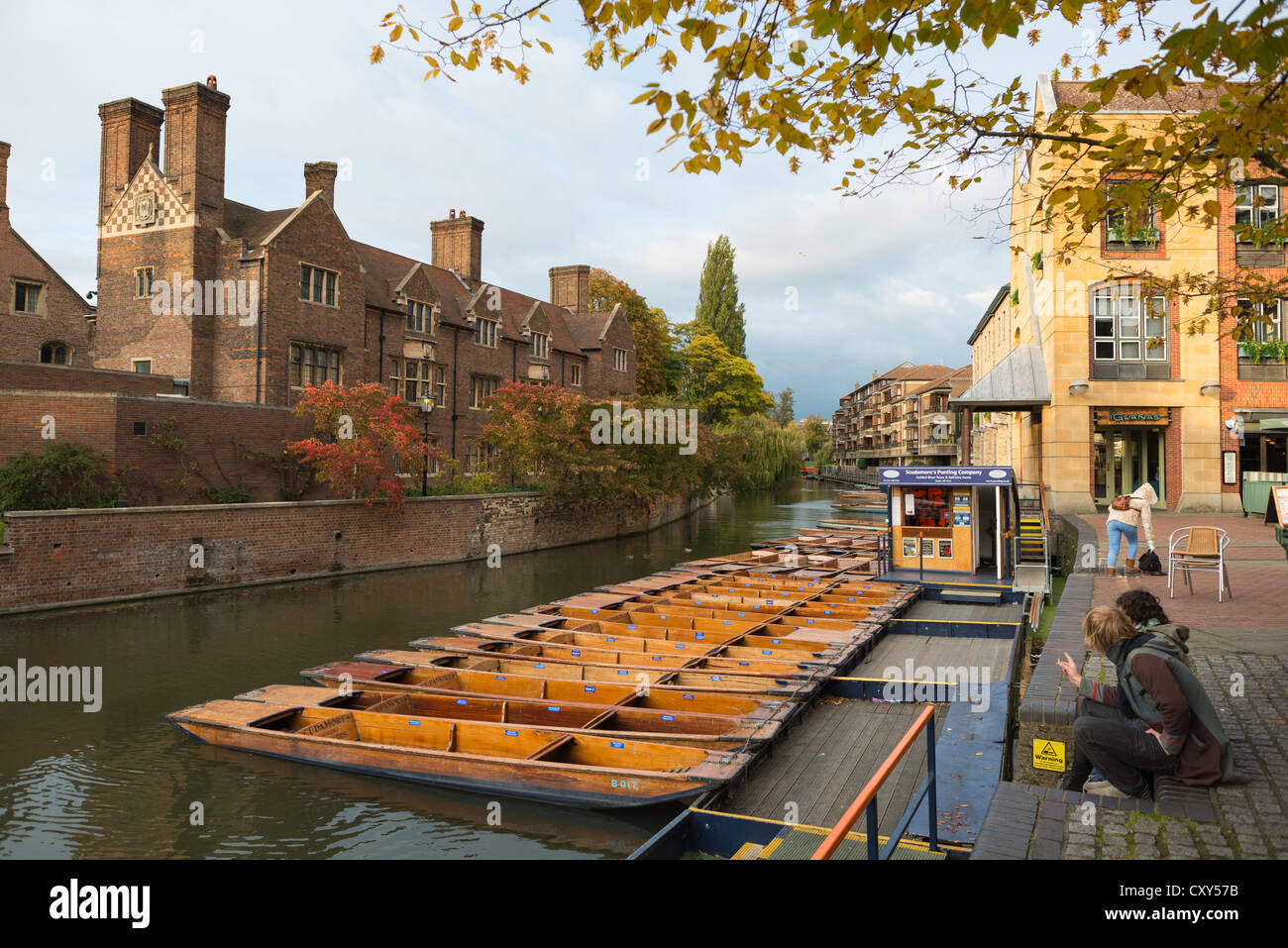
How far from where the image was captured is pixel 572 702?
9484 millimetres

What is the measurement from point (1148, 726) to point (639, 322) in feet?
175

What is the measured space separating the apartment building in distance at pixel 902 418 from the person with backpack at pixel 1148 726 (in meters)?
46.6

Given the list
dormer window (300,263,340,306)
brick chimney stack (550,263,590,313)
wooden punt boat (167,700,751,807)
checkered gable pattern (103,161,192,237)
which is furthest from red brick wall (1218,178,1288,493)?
brick chimney stack (550,263,590,313)

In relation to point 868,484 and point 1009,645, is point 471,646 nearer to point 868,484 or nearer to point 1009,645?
point 1009,645

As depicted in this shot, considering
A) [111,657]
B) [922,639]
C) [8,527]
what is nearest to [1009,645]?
[922,639]

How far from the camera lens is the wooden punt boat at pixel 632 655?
1030cm

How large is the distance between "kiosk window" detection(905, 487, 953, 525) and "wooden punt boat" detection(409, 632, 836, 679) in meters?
8.30

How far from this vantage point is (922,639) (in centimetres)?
1302

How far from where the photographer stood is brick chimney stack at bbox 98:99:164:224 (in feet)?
90.4

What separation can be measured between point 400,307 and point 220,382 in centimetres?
775

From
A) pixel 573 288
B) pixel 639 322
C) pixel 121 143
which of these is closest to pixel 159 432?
pixel 121 143

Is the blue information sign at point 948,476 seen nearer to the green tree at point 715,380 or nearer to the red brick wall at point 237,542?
the red brick wall at point 237,542
